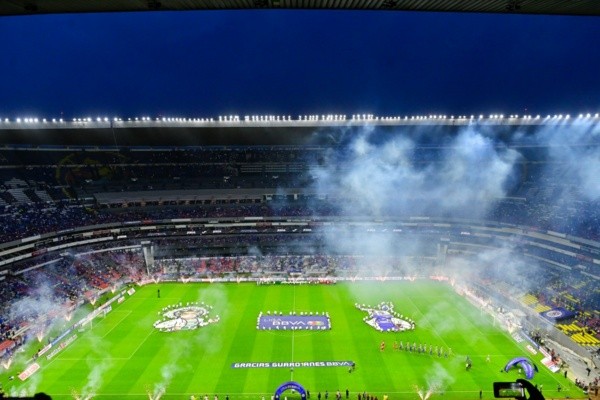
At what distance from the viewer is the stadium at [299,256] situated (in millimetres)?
25641

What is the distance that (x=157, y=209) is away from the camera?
2172 inches

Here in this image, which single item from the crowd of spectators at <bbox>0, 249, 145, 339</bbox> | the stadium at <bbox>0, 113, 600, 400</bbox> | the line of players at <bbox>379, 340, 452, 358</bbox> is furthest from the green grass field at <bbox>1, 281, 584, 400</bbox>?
the crowd of spectators at <bbox>0, 249, 145, 339</bbox>

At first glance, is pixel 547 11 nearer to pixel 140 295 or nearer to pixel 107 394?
pixel 107 394

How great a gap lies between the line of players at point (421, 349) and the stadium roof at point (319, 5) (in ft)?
77.0

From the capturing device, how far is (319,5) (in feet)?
35.1

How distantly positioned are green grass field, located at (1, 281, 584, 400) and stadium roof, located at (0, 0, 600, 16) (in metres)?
20.6

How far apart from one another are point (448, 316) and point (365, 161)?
2987 cm

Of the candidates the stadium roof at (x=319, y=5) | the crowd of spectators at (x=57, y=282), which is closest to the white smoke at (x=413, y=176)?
the crowd of spectators at (x=57, y=282)

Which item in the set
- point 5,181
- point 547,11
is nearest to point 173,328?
point 547,11

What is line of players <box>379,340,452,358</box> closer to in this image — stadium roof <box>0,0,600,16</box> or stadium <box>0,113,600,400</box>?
stadium <box>0,113,600,400</box>

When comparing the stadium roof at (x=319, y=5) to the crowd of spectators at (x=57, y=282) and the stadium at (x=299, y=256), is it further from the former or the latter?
the crowd of spectators at (x=57, y=282)

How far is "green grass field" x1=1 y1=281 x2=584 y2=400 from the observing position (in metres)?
23.4

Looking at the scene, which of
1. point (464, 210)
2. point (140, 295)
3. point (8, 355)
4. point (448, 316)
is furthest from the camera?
point (464, 210)

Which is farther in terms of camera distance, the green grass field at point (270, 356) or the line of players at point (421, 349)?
the line of players at point (421, 349)
